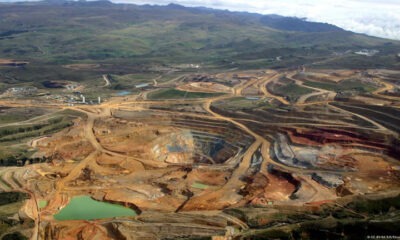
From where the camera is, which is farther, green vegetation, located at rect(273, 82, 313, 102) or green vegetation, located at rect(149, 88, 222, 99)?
green vegetation, located at rect(149, 88, 222, 99)

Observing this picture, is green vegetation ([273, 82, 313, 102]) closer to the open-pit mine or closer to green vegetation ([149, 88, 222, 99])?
the open-pit mine

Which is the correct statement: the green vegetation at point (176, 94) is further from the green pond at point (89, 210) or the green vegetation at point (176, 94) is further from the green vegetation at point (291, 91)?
the green pond at point (89, 210)

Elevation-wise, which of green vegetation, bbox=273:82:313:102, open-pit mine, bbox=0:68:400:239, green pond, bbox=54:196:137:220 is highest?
green vegetation, bbox=273:82:313:102

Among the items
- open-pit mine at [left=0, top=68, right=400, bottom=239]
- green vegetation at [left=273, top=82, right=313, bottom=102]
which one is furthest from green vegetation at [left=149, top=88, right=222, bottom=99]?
green vegetation at [left=273, top=82, right=313, bottom=102]

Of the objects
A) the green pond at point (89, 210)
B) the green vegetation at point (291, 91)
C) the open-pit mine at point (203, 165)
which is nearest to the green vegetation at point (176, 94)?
the open-pit mine at point (203, 165)

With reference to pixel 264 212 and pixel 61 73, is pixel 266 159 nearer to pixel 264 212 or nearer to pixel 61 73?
pixel 264 212

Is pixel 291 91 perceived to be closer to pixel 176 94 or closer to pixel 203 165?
pixel 176 94

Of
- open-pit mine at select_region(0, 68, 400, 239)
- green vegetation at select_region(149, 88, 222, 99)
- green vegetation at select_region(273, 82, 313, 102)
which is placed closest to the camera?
open-pit mine at select_region(0, 68, 400, 239)
